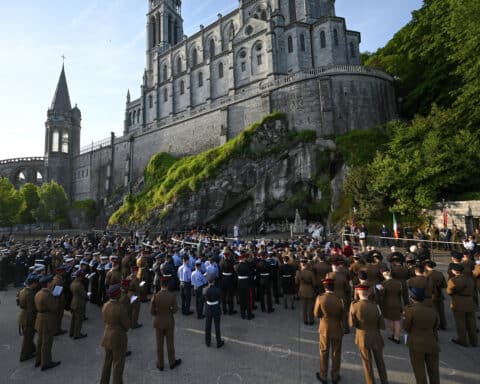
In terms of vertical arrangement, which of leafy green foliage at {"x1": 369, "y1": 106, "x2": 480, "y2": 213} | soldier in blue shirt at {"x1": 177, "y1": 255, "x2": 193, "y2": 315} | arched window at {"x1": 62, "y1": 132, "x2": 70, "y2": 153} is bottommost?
soldier in blue shirt at {"x1": 177, "y1": 255, "x2": 193, "y2": 315}

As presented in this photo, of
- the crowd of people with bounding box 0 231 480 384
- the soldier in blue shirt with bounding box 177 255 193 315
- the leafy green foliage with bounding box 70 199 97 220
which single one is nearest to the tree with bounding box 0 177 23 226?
the leafy green foliage with bounding box 70 199 97 220

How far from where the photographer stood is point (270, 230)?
29781 mm

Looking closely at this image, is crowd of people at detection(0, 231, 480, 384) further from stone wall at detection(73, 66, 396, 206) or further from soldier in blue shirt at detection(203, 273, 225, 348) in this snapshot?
stone wall at detection(73, 66, 396, 206)

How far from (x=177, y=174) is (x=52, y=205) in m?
29.2

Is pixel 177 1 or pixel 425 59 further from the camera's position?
pixel 177 1

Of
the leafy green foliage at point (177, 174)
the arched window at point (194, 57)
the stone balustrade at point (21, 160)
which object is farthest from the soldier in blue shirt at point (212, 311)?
the stone balustrade at point (21, 160)

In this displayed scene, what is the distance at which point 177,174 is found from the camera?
1454 inches

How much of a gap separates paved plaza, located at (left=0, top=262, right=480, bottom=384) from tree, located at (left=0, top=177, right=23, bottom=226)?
4477 centimetres

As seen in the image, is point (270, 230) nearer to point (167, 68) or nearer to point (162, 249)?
point (162, 249)

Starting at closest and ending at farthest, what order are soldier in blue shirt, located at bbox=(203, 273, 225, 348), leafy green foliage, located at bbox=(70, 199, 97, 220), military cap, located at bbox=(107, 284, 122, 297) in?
military cap, located at bbox=(107, 284, 122, 297)
soldier in blue shirt, located at bbox=(203, 273, 225, 348)
leafy green foliage, located at bbox=(70, 199, 97, 220)

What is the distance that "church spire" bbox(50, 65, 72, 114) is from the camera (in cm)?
6219

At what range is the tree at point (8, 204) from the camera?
43.3 meters

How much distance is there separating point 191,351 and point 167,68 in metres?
67.8

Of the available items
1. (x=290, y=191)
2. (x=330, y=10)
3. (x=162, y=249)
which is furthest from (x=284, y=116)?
(x=330, y=10)
